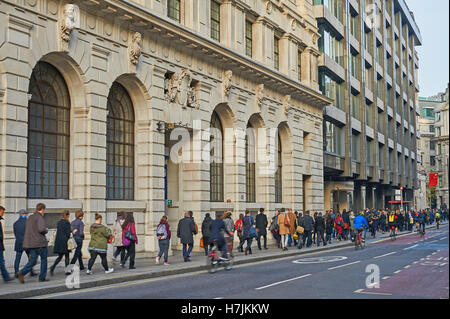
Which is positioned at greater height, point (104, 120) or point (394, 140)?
point (394, 140)

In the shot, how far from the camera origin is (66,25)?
754 inches

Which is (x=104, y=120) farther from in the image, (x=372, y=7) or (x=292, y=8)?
(x=372, y=7)

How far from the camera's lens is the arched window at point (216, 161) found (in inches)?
1144

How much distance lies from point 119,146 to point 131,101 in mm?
1871

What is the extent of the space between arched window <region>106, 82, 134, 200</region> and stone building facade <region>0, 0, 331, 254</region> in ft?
0.18

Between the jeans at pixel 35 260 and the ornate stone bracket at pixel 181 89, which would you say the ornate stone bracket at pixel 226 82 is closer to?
the ornate stone bracket at pixel 181 89

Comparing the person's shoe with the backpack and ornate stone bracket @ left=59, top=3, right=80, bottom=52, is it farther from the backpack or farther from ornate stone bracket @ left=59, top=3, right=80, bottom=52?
ornate stone bracket @ left=59, top=3, right=80, bottom=52

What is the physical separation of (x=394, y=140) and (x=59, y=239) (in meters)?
57.8

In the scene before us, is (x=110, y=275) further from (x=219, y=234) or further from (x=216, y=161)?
(x=216, y=161)

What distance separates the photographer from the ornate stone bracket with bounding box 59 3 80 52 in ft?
62.8

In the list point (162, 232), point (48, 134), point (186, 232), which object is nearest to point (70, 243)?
point (162, 232)
